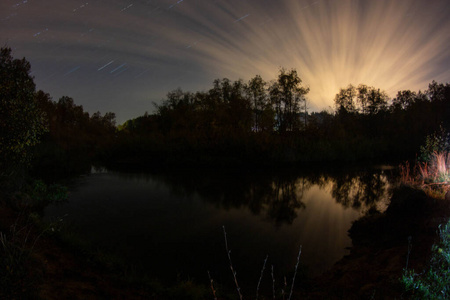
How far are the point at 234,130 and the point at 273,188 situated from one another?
46.1 feet


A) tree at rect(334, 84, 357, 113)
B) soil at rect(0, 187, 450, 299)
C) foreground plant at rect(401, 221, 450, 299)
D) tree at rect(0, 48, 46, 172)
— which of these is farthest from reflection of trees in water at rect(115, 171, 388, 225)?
tree at rect(334, 84, 357, 113)

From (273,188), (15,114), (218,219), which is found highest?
(15,114)

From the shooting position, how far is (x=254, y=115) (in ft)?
175

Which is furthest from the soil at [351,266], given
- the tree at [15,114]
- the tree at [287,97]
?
the tree at [287,97]

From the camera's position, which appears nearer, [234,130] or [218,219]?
[218,219]

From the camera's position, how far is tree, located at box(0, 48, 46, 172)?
8.31m

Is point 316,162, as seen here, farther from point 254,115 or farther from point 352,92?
point 352,92

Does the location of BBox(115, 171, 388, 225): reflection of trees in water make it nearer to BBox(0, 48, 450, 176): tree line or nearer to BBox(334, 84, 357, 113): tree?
BBox(0, 48, 450, 176): tree line

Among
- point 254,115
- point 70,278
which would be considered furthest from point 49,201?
point 254,115

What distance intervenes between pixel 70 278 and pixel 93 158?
113ft

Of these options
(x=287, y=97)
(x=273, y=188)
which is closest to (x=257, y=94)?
(x=287, y=97)

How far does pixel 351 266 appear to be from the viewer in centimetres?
668

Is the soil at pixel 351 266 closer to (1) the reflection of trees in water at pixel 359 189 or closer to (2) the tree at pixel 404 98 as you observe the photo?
(1) the reflection of trees in water at pixel 359 189

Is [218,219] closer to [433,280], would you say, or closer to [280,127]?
[433,280]
